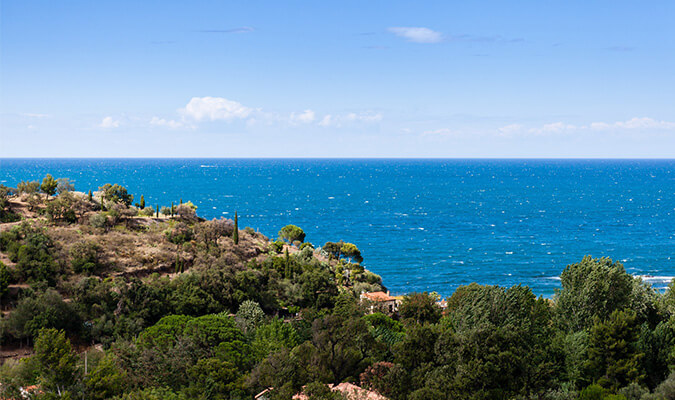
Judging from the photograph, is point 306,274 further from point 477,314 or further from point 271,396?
point 271,396

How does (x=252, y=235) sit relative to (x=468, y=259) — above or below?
above

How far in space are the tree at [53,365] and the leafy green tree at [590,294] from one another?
36.0 m

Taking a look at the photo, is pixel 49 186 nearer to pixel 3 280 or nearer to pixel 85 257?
pixel 85 257

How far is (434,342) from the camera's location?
32.3 meters

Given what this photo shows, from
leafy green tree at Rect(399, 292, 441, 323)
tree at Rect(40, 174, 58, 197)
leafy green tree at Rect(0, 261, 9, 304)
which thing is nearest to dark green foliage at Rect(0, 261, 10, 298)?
leafy green tree at Rect(0, 261, 9, 304)

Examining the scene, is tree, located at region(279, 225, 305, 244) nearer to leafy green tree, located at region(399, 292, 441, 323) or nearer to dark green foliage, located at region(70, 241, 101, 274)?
dark green foliage, located at region(70, 241, 101, 274)

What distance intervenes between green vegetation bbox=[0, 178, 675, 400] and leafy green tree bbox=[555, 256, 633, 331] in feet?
0.40

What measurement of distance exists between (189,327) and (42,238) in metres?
24.5

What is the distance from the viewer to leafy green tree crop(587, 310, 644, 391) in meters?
35.0

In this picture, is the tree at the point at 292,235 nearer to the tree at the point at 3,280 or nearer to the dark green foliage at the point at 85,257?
the dark green foliage at the point at 85,257

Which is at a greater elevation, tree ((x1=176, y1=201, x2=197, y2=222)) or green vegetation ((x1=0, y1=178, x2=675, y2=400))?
tree ((x1=176, y1=201, x2=197, y2=222))

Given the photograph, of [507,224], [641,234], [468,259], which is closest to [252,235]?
[468,259]

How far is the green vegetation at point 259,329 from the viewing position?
30.2 m

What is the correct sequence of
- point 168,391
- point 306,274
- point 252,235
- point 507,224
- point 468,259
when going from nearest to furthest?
1. point 168,391
2. point 306,274
3. point 252,235
4. point 468,259
5. point 507,224
